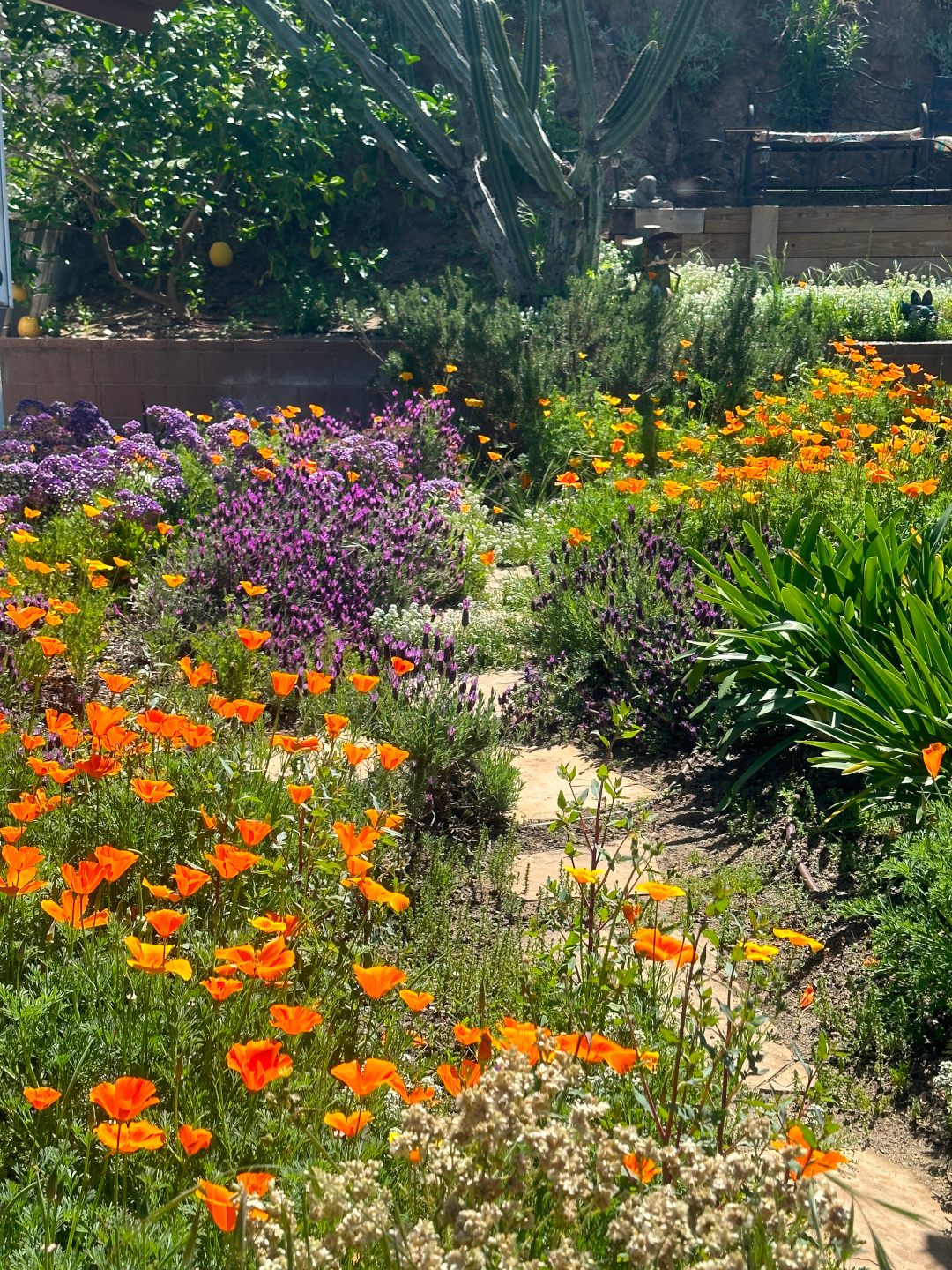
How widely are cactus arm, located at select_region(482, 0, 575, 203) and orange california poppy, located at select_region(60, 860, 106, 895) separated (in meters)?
9.05

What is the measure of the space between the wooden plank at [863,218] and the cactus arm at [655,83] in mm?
3640

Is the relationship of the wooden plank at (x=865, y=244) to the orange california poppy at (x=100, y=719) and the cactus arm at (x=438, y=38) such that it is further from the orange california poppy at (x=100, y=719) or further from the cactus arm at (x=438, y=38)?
the orange california poppy at (x=100, y=719)

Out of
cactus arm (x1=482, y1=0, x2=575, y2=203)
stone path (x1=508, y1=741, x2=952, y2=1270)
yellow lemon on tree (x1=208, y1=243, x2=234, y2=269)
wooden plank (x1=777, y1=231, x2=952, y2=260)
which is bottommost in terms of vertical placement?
stone path (x1=508, y1=741, x2=952, y2=1270)

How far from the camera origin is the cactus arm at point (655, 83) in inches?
391

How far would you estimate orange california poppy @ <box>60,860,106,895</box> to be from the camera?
165 centimetres

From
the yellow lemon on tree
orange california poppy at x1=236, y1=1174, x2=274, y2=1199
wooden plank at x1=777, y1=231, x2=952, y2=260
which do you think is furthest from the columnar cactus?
orange california poppy at x1=236, y1=1174, x2=274, y2=1199

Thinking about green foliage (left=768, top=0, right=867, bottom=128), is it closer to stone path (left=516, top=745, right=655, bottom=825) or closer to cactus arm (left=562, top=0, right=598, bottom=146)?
cactus arm (left=562, top=0, right=598, bottom=146)

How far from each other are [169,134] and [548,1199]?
1071 cm

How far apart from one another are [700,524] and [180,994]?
376 cm

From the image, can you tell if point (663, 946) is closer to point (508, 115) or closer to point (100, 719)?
point (100, 719)

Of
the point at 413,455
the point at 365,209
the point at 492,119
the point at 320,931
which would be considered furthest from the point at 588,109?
the point at 320,931

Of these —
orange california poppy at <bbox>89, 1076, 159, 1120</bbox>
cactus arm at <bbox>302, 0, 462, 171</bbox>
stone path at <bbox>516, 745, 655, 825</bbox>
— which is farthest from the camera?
cactus arm at <bbox>302, 0, 462, 171</bbox>

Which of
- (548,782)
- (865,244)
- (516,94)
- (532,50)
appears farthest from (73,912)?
(865,244)

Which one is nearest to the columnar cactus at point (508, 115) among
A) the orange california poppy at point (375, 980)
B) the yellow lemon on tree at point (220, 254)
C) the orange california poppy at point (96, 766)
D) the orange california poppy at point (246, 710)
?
the yellow lemon on tree at point (220, 254)
